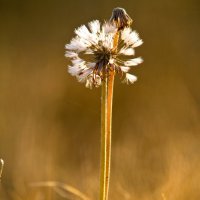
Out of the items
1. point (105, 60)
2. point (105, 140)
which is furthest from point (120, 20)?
point (105, 140)

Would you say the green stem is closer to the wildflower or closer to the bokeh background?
the wildflower

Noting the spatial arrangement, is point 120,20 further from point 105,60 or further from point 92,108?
point 92,108

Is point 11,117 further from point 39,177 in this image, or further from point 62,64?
point 62,64

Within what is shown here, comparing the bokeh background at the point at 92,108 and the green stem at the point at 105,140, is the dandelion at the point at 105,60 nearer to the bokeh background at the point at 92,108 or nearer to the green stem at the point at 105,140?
the green stem at the point at 105,140

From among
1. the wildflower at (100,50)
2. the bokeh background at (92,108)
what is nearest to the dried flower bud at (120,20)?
the wildflower at (100,50)

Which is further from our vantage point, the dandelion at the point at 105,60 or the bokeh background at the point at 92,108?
the bokeh background at the point at 92,108

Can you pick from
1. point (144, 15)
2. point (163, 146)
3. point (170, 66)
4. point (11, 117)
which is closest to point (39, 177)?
point (163, 146)
